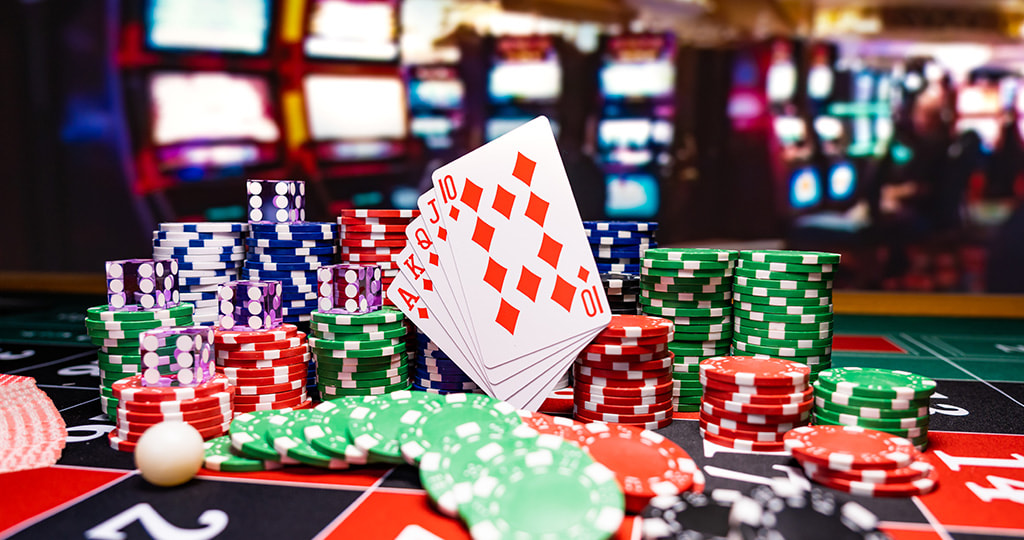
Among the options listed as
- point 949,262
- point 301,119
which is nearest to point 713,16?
point 949,262

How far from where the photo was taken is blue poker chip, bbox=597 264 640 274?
375 cm

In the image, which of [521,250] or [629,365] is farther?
[521,250]

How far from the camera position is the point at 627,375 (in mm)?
2965

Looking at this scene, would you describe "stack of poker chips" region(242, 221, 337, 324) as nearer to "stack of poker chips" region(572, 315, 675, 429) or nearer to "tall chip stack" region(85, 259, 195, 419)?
"tall chip stack" region(85, 259, 195, 419)

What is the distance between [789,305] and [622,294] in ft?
2.49

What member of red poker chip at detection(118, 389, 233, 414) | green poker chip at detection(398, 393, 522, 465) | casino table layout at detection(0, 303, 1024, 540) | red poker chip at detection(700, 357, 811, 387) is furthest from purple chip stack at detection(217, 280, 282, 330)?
red poker chip at detection(700, 357, 811, 387)

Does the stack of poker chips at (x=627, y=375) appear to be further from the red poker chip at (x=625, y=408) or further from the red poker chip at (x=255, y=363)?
the red poker chip at (x=255, y=363)

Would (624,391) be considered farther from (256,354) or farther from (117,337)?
(117,337)

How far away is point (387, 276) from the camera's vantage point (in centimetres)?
363

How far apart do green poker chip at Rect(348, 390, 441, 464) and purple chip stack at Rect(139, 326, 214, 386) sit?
65 centimetres

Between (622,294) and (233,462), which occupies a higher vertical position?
(622,294)

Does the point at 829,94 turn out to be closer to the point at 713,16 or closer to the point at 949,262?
the point at 713,16

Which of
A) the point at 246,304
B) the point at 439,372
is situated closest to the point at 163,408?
the point at 246,304

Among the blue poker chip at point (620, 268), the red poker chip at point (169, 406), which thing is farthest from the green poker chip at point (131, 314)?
the blue poker chip at point (620, 268)
